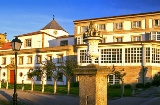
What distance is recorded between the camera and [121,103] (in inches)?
772

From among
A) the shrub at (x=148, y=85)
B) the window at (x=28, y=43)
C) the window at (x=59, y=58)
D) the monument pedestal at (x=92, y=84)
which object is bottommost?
the shrub at (x=148, y=85)

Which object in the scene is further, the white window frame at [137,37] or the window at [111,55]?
the white window frame at [137,37]

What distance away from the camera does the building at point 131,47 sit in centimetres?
3744

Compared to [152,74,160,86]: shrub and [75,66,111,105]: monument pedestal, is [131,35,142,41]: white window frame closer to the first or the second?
[152,74,160,86]: shrub

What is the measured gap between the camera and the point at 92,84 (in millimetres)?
9250

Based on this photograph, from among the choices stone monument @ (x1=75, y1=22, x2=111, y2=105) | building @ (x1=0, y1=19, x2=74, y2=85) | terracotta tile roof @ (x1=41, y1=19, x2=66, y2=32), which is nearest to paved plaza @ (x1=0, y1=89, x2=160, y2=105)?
stone monument @ (x1=75, y1=22, x2=111, y2=105)

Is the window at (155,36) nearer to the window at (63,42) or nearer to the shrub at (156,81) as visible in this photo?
the shrub at (156,81)

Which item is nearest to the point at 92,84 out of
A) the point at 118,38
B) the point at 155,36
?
the point at 155,36

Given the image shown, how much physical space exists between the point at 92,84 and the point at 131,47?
29.8m

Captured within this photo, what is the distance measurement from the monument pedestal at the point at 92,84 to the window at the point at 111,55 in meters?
29.9

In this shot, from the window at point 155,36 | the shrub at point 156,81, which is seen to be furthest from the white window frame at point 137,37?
the shrub at point 156,81

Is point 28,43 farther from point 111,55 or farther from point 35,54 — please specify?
point 111,55

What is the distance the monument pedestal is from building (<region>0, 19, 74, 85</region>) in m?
34.9

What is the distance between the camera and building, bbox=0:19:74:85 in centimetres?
4534
